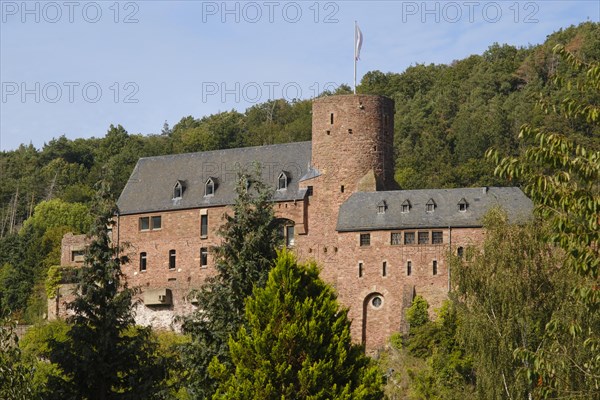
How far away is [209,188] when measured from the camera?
6150cm

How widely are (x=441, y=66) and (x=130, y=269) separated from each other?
5235cm

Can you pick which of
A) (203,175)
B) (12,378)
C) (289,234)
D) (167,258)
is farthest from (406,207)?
(12,378)

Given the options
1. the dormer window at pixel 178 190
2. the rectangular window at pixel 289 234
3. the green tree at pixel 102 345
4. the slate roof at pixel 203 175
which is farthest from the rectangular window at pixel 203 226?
the green tree at pixel 102 345

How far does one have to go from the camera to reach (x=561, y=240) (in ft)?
58.3

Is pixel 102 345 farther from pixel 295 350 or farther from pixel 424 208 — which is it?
pixel 424 208

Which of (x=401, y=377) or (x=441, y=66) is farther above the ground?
(x=441, y=66)

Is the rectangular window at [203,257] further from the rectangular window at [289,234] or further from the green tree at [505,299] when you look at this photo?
the green tree at [505,299]

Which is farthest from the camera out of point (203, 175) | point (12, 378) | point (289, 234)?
point (203, 175)

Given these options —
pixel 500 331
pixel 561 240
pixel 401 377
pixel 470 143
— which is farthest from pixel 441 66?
pixel 561 240

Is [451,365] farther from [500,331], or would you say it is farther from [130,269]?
[130,269]

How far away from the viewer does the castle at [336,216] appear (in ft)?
176

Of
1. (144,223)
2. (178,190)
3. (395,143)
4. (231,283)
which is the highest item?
(395,143)

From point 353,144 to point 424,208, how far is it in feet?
16.4

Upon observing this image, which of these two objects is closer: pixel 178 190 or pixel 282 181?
pixel 282 181
